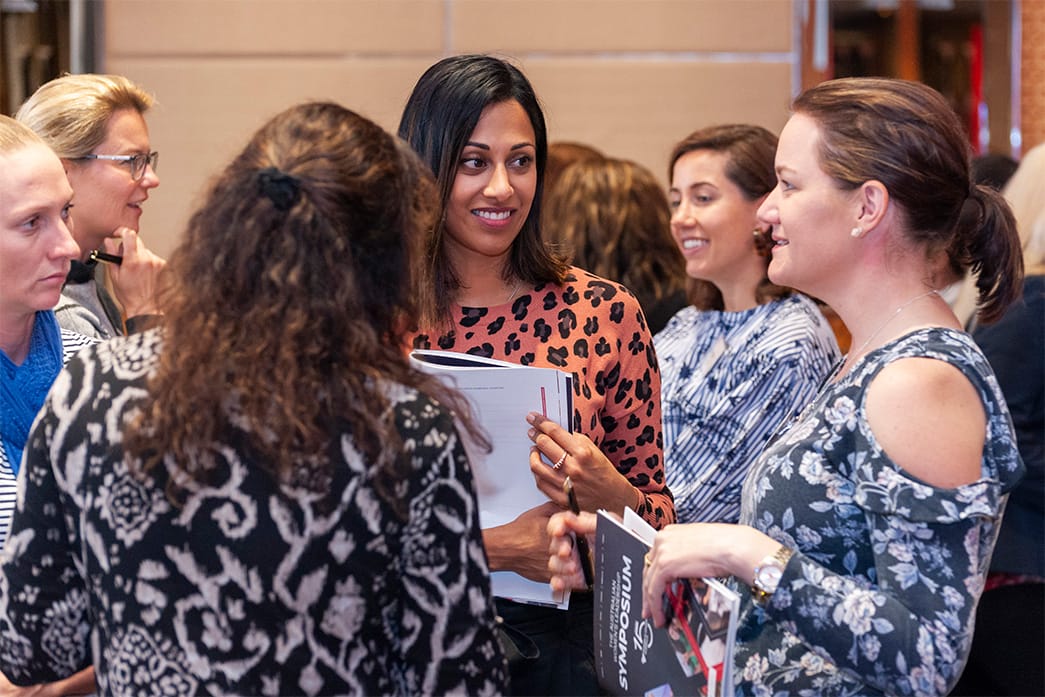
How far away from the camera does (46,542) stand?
48.7 inches

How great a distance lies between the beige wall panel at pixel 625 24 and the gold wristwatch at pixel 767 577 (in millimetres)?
3582

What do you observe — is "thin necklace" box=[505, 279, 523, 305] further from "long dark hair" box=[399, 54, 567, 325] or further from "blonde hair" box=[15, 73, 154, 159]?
"blonde hair" box=[15, 73, 154, 159]

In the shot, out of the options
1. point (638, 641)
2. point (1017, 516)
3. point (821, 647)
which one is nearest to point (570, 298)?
point (638, 641)

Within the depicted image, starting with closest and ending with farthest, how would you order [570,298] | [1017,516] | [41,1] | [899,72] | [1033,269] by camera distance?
[570,298] < [1017,516] < [1033,269] < [41,1] < [899,72]

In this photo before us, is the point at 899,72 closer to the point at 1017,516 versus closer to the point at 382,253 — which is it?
the point at 1017,516

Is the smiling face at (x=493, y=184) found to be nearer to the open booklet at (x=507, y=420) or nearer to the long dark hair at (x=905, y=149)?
the open booklet at (x=507, y=420)

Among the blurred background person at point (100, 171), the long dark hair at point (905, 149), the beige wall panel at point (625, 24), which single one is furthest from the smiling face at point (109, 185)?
the beige wall panel at point (625, 24)

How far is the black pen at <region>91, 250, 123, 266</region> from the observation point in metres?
2.48

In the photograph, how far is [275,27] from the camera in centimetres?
466

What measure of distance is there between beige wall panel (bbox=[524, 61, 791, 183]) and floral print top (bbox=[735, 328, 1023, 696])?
3.27 metres

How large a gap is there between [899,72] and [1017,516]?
375cm

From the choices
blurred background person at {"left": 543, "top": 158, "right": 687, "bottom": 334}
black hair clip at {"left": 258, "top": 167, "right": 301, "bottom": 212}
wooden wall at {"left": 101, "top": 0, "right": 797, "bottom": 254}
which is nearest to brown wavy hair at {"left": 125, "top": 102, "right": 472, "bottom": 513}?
black hair clip at {"left": 258, "top": 167, "right": 301, "bottom": 212}

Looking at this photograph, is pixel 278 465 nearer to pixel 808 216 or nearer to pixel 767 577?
pixel 767 577

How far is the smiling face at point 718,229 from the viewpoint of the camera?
9.49ft
